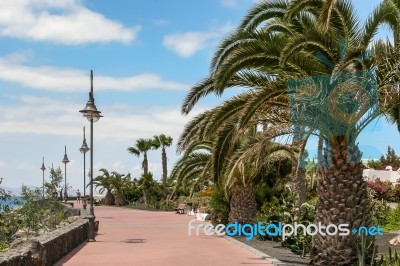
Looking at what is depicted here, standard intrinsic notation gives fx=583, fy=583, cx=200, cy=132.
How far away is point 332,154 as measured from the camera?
1210cm

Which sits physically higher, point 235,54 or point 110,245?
point 235,54

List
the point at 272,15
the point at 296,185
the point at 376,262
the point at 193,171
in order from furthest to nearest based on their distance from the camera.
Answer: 1. the point at 193,171
2. the point at 296,185
3. the point at 272,15
4. the point at 376,262

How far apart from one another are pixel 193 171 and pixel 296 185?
1026 cm

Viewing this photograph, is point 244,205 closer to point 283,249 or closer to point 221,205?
point 221,205

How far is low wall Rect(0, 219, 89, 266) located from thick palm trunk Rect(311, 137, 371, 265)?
5.66 meters

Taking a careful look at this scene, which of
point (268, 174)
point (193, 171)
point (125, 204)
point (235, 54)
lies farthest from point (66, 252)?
point (125, 204)

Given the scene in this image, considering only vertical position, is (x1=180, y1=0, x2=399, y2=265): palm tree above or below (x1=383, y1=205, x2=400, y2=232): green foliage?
above

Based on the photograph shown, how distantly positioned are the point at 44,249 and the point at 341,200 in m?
6.07

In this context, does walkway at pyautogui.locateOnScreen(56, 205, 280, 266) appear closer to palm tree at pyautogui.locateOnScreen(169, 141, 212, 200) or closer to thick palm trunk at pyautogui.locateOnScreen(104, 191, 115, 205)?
palm tree at pyautogui.locateOnScreen(169, 141, 212, 200)

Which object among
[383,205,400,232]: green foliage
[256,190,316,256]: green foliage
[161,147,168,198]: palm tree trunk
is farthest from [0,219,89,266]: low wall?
[161,147,168,198]: palm tree trunk

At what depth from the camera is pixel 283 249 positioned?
1565 cm

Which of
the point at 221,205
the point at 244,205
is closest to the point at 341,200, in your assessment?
the point at 244,205

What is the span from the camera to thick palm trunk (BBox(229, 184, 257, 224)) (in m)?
20.6

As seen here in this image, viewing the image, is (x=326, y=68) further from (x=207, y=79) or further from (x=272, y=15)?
(x=207, y=79)
